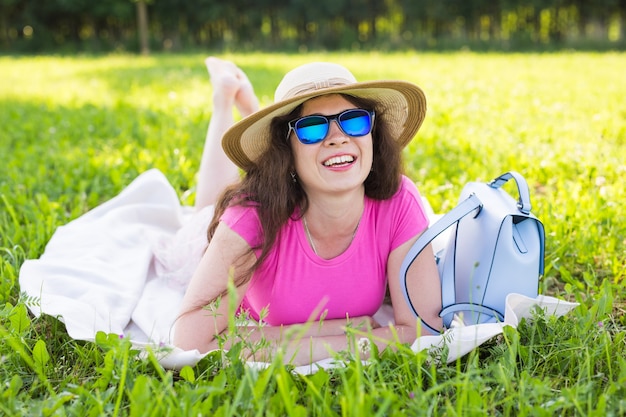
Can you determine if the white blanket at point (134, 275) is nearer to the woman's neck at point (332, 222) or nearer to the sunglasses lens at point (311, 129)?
the woman's neck at point (332, 222)

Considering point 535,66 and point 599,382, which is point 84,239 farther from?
point 535,66

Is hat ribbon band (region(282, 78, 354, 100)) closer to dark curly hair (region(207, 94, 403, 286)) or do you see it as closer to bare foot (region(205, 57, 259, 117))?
dark curly hair (region(207, 94, 403, 286))

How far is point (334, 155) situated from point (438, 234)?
18.7 inches

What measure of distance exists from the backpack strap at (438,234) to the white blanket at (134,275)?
22cm

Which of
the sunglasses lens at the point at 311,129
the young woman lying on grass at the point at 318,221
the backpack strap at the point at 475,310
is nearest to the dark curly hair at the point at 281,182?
the young woman lying on grass at the point at 318,221

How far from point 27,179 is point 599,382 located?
3825 mm

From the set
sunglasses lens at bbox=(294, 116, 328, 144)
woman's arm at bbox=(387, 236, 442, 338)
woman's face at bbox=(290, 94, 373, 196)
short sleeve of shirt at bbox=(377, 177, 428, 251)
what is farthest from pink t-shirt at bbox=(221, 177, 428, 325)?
sunglasses lens at bbox=(294, 116, 328, 144)

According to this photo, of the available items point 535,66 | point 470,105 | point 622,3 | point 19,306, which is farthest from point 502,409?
point 622,3

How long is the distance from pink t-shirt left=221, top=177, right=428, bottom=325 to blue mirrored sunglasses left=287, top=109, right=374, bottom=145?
1.22ft

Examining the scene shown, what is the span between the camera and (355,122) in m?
2.35

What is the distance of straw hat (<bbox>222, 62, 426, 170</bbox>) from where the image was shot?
2324 millimetres

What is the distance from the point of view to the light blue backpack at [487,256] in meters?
2.38

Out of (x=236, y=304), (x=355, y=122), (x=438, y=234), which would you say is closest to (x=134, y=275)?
(x=236, y=304)

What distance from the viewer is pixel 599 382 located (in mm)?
1996
